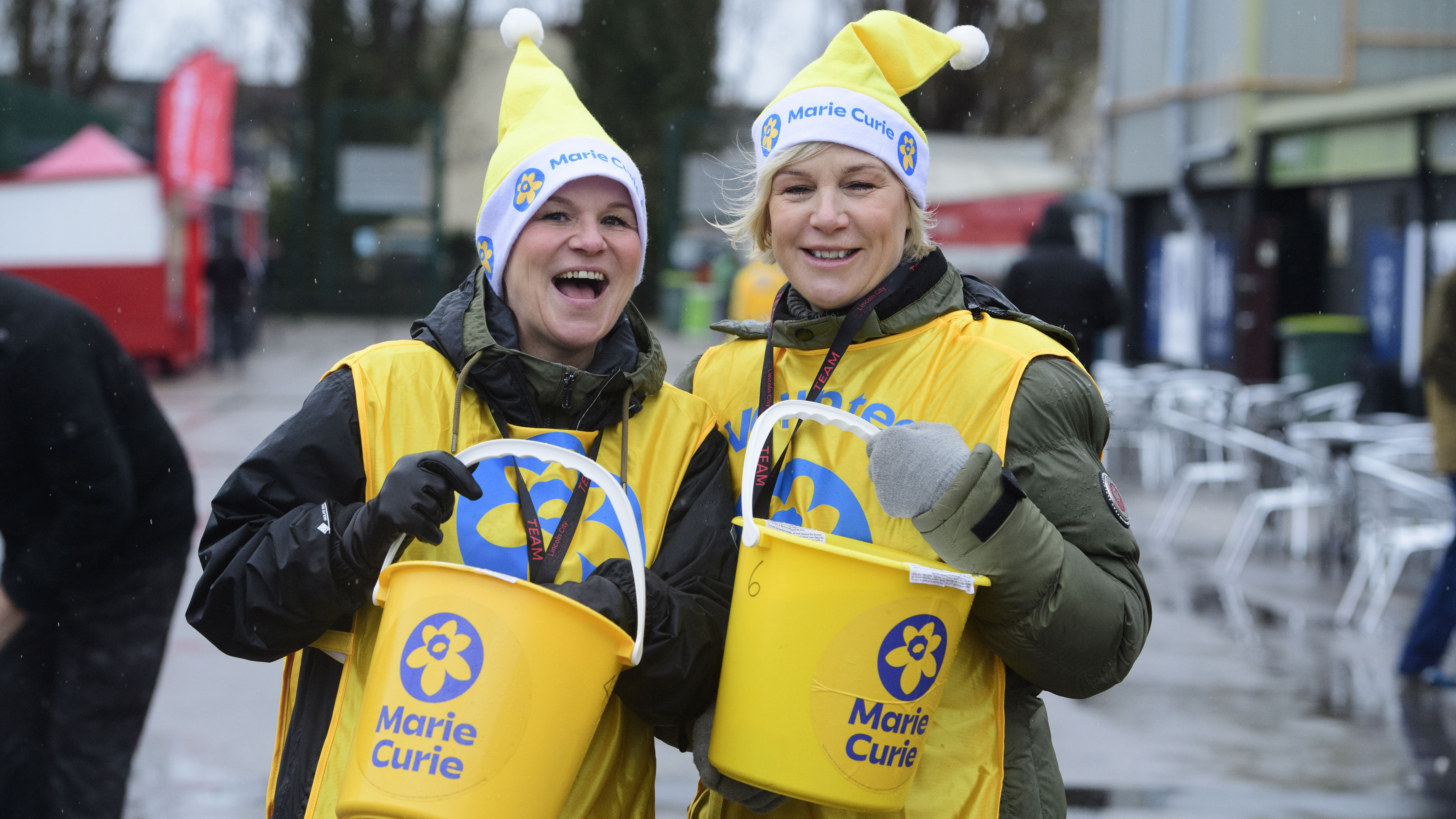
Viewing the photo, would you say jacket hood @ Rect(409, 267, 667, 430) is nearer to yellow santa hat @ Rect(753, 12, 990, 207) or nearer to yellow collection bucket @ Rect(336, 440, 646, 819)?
yellow collection bucket @ Rect(336, 440, 646, 819)

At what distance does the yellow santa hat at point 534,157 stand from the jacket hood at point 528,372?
0.38 ft

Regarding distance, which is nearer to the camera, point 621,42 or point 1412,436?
point 1412,436

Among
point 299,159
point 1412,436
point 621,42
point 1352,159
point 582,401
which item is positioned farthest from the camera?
point 299,159

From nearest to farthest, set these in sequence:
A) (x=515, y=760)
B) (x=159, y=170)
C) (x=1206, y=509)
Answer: (x=515, y=760)
(x=1206, y=509)
(x=159, y=170)

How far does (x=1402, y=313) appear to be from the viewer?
36.5 ft

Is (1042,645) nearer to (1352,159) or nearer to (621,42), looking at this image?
(1352,159)

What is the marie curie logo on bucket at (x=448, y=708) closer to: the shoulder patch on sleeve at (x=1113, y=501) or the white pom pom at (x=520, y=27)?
the shoulder patch on sleeve at (x=1113, y=501)

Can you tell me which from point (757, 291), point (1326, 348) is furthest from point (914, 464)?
point (1326, 348)

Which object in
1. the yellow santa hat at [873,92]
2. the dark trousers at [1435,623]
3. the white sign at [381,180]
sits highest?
the white sign at [381,180]

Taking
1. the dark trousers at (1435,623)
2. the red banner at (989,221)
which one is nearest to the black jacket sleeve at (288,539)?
the dark trousers at (1435,623)

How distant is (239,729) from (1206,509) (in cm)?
701

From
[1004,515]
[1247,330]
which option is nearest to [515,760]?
[1004,515]

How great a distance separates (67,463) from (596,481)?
1.61 m

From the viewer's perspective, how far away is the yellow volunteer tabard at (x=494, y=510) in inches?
74.2
